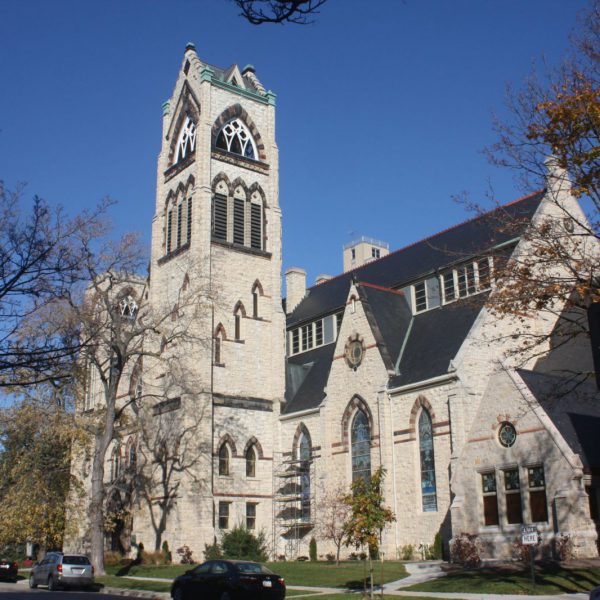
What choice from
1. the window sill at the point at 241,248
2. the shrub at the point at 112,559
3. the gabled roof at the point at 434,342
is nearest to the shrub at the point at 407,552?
the gabled roof at the point at 434,342

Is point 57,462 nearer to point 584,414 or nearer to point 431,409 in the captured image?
point 431,409

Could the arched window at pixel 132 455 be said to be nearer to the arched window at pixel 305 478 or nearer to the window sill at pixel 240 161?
the arched window at pixel 305 478

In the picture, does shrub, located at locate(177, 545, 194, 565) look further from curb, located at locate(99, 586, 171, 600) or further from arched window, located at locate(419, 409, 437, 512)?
arched window, located at locate(419, 409, 437, 512)

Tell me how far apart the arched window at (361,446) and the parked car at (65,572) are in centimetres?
1280

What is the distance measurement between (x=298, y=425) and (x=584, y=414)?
52.5 ft

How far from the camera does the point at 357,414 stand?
37.2 m

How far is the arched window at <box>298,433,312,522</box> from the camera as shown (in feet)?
128

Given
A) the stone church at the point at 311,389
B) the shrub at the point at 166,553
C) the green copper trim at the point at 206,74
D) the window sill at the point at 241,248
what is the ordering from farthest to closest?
the green copper trim at the point at 206,74
the window sill at the point at 241,248
the shrub at the point at 166,553
the stone church at the point at 311,389

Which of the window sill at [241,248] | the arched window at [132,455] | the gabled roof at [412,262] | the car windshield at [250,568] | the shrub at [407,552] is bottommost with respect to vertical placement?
the shrub at [407,552]

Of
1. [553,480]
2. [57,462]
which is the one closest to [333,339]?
[57,462]

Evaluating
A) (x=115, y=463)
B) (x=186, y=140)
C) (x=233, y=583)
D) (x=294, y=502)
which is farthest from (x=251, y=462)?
(x=233, y=583)

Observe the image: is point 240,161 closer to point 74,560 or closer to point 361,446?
point 361,446

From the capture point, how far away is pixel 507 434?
27438mm

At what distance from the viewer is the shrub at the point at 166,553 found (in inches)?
1487
